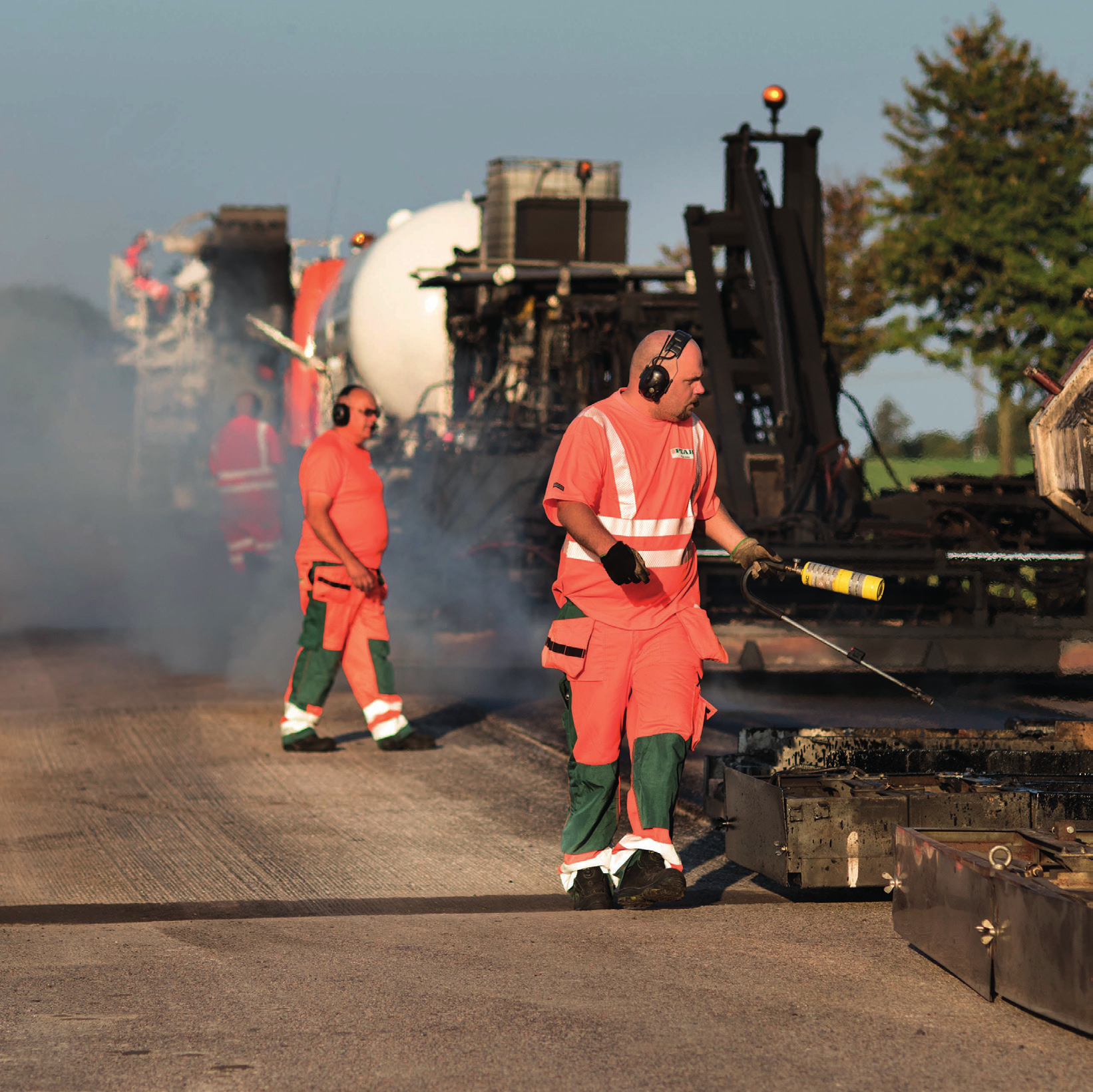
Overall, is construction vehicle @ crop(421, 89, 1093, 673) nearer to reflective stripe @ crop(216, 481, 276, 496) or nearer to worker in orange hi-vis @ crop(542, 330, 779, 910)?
reflective stripe @ crop(216, 481, 276, 496)

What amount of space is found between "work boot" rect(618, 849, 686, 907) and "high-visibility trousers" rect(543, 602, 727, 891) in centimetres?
3

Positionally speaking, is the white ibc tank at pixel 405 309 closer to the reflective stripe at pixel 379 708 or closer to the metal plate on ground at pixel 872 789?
the reflective stripe at pixel 379 708

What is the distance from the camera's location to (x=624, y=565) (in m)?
4.50

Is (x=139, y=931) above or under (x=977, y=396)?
under

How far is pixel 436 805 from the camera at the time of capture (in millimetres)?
6496

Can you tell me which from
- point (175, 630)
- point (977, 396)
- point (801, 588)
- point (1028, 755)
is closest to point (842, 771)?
point (1028, 755)

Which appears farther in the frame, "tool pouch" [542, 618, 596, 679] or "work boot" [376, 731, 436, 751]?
"work boot" [376, 731, 436, 751]

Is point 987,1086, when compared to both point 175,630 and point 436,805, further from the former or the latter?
point 175,630

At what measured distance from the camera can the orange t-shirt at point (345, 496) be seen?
25.5 feet

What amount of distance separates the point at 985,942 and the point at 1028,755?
1.66 m

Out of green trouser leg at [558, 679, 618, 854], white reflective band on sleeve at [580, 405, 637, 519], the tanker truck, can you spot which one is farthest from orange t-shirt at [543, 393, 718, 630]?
the tanker truck

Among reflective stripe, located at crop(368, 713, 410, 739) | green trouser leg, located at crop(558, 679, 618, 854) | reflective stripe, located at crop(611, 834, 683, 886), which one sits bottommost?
reflective stripe, located at crop(368, 713, 410, 739)

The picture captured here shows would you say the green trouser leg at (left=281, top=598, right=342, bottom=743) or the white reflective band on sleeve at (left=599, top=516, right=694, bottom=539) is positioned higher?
the white reflective band on sleeve at (left=599, top=516, right=694, bottom=539)

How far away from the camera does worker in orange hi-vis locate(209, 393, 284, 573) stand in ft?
45.5
